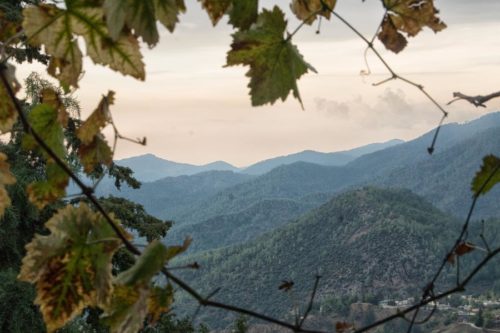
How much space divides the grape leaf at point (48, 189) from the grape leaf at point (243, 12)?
0.30 m

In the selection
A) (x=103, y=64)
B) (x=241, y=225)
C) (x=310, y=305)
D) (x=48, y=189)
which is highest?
(x=103, y=64)

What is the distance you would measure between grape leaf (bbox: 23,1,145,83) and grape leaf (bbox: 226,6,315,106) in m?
0.11

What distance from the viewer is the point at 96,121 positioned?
0.75m

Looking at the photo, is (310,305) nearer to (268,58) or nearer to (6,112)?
(268,58)

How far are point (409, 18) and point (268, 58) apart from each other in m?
0.28

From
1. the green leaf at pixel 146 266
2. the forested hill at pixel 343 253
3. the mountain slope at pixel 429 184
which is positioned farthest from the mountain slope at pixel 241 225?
the green leaf at pixel 146 266

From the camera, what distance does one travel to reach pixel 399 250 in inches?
3199

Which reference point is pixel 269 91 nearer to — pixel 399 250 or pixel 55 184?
pixel 55 184

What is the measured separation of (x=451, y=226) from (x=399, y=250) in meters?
14.6

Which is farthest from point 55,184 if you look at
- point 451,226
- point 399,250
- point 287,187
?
point 287,187

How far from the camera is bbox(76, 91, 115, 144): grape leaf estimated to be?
0.73m

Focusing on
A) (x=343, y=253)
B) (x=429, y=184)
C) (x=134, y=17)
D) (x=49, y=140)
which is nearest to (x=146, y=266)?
(x=134, y=17)

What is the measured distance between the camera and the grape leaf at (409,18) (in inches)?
30.9

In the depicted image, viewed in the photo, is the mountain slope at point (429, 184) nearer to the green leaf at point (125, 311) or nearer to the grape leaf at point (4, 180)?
the grape leaf at point (4, 180)
